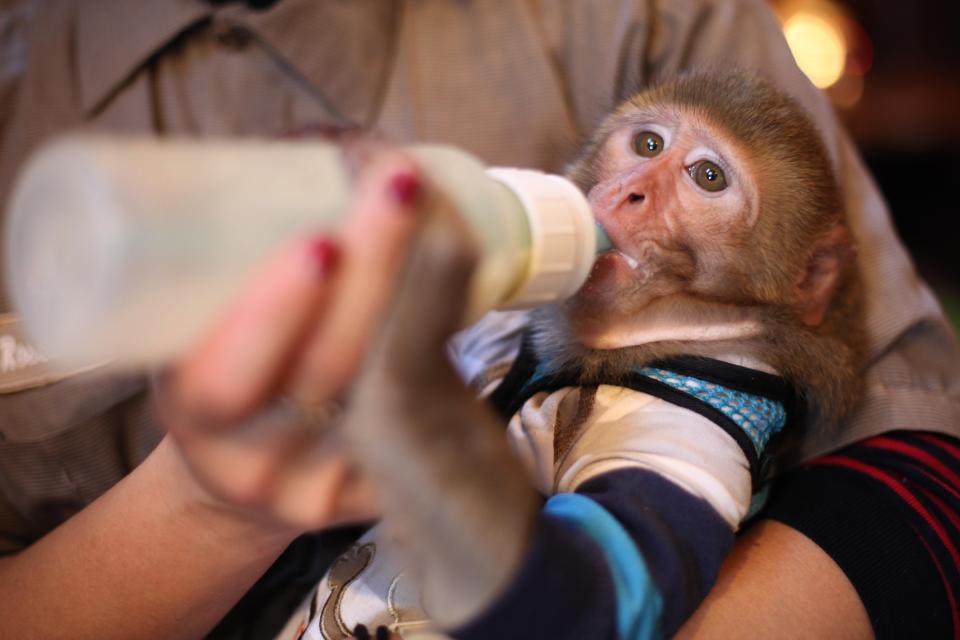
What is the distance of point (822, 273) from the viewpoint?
2.85 ft

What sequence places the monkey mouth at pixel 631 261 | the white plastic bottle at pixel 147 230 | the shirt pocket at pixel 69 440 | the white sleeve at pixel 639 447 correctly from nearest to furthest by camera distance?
the white plastic bottle at pixel 147 230
the white sleeve at pixel 639 447
the monkey mouth at pixel 631 261
the shirt pocket at pixel 69 440

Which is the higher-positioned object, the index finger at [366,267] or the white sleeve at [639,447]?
the index finger at [366,267]

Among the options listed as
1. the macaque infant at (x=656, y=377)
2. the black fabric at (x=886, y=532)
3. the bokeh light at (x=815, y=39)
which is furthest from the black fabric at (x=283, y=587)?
the bokeh light at (x=815, y=39)

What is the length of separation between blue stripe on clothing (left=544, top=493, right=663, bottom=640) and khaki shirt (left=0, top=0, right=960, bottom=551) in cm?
42

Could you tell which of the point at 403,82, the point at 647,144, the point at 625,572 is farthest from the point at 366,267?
the point at 403,82

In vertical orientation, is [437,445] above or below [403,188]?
below

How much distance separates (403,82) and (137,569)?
60 cm

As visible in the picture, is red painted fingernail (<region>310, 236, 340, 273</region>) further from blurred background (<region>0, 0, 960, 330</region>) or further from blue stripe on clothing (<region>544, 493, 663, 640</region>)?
blurred background (<region>0, 0, 960, 330</region>)

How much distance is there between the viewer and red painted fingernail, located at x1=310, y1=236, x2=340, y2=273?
0.42 metres

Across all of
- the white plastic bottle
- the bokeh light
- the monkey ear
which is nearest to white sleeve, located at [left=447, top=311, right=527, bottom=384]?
the monkey ear

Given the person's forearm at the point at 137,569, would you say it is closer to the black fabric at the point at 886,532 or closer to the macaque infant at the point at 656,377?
the macaque infant at the point at 656,377

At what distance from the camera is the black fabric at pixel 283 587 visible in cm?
90

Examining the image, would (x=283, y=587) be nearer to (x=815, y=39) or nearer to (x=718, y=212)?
(x=718, y=212)

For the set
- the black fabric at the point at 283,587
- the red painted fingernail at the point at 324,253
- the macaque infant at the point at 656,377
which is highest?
the red painted fingernail at the point at 324,253
